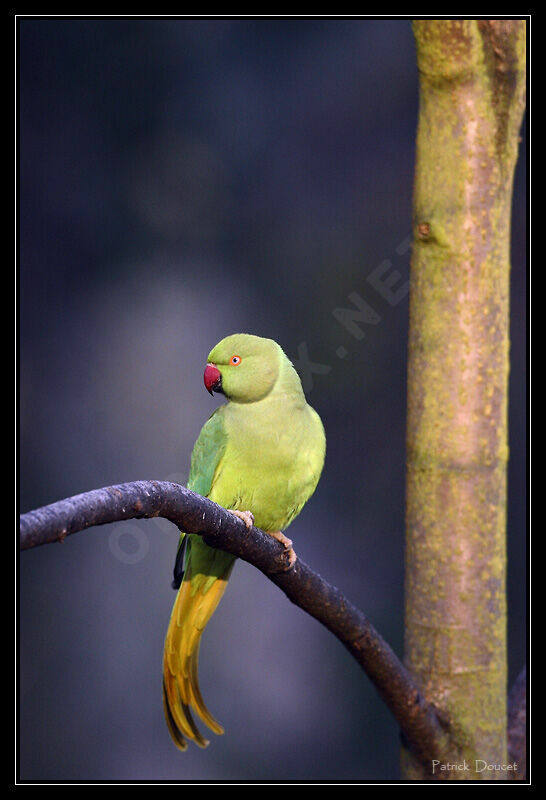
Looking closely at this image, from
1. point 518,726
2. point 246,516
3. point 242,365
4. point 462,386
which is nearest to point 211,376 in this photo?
point 242,365

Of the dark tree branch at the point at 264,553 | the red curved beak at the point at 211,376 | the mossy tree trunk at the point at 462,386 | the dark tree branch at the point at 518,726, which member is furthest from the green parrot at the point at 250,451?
the dark tree branch at the point at 518,726

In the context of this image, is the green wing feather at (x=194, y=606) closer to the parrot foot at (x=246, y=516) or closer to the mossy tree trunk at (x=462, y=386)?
the parrot foot at (x=246, y=516)

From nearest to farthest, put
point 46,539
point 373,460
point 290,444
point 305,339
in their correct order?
point 46,539
point 290,444
point 305,339
point 373,460

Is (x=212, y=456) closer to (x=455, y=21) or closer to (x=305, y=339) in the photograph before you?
(x=455, y=21)

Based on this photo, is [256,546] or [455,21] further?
[455,21]

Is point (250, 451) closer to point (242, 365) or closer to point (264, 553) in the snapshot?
point (242, 365)

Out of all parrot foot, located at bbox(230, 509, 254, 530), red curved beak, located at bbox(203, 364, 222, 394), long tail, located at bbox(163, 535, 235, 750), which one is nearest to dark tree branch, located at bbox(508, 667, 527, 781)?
long tail, located at bbox(163, 535, 235, 750)

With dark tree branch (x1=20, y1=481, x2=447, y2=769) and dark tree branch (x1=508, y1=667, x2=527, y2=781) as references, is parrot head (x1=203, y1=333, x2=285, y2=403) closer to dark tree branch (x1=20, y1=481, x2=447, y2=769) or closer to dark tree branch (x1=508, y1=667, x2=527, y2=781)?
dark tree branch (x1=20, y1=481, x2=447, y2=769)

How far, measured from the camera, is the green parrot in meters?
1.42

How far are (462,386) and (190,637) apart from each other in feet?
2.23

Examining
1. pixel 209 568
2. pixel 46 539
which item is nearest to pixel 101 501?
pixel 46 539

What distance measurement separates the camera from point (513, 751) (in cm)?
169

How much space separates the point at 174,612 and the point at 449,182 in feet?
3.07

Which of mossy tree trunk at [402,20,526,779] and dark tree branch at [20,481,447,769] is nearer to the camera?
dark tree branch at [20,481,447,769]
